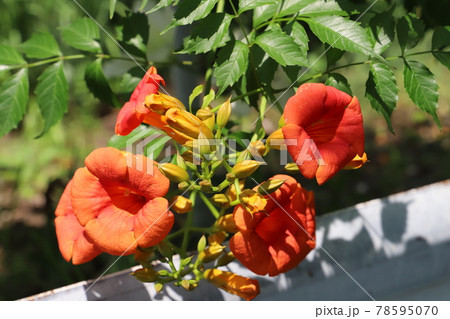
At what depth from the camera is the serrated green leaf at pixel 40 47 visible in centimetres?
197

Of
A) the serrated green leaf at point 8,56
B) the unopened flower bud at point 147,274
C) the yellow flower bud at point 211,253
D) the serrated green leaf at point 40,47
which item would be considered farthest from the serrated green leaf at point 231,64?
the serrated green leaf at point 8,56

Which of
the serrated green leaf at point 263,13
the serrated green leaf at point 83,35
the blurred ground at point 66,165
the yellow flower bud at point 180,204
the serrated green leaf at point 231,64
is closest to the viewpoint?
the serrated green leaf at point 231,64

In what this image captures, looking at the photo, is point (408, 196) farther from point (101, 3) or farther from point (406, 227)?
point (101, 3)

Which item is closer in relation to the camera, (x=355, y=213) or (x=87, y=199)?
(x=87, y=199)

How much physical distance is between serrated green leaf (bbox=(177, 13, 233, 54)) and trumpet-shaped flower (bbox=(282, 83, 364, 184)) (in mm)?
325

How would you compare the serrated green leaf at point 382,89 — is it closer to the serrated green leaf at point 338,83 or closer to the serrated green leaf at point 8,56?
the serrated green leaf at point 338,83

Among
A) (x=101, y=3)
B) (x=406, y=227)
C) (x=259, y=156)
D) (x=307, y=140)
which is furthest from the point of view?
(x=101, y=3)

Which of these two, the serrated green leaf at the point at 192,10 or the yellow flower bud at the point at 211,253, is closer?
the serrated green leaf at the point at 192,10

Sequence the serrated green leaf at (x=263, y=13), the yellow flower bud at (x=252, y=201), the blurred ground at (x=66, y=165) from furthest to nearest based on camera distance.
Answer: the blurred ground at (x=66, y=165) → the serrated green leaf at (x=263, y=13) → the yellow flower bud at (x=252, y=201)

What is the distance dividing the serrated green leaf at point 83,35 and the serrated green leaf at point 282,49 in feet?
2.77

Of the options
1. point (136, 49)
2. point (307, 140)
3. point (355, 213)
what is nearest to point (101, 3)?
point (136, 49)

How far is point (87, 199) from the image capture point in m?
1.53

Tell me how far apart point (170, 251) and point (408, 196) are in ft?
4.42

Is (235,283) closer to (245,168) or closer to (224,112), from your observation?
(245,168)
